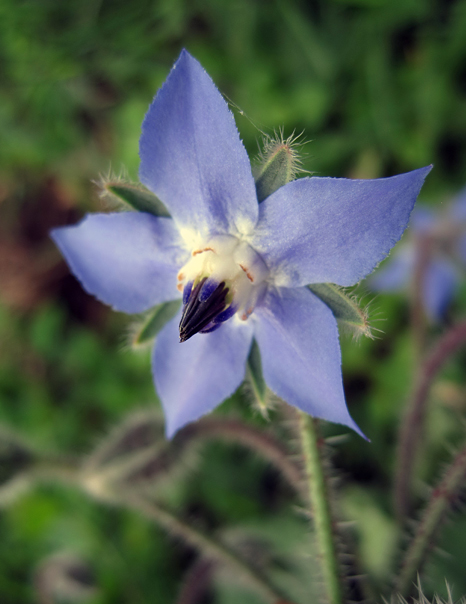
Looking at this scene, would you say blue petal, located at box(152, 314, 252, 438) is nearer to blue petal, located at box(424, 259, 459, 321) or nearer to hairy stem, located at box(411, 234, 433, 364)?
hairy stem, located at box(411, 234, 433, 364)

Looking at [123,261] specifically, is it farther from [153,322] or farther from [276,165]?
[276,165]

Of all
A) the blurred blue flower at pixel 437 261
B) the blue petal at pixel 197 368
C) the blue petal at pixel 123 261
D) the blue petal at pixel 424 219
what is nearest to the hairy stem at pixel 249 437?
the blue petal at pixel 197 368

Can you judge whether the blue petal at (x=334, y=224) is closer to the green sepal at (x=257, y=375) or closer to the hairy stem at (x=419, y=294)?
the green sepal at (x=257, y=375)

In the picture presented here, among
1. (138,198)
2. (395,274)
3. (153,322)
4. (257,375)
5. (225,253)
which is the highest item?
(138,198)

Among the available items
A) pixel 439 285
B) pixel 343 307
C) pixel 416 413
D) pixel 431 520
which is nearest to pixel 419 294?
pixel 439 285

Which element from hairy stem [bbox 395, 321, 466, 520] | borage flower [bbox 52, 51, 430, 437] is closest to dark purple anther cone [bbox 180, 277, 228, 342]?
borage flower [bbox 52, 51, 430, 437]

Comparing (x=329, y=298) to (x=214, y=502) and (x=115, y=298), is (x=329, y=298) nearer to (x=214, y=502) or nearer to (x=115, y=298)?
(x=115, y=298)

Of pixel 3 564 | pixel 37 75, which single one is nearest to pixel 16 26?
pixel 37 75
